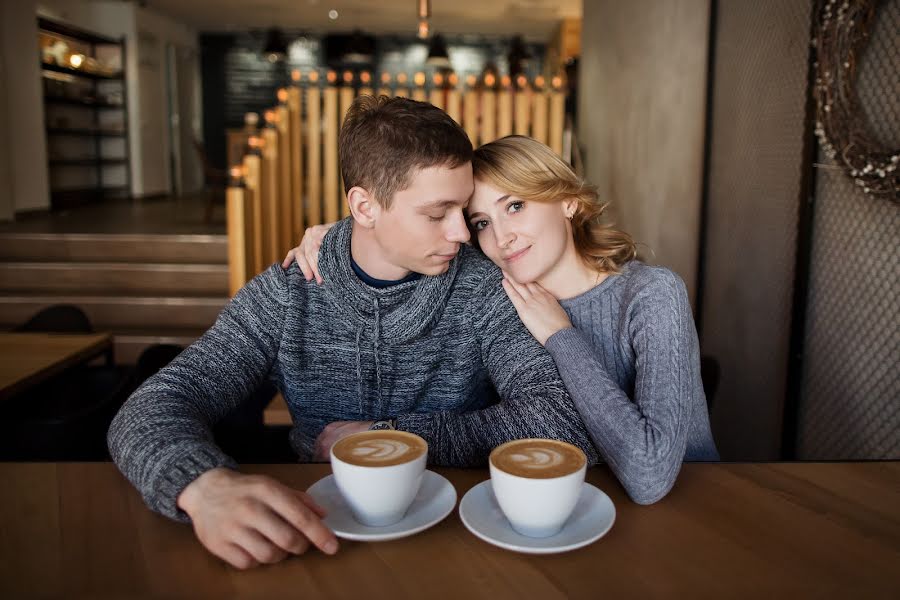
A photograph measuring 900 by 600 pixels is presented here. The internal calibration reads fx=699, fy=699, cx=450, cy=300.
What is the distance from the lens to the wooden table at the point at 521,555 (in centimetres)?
76

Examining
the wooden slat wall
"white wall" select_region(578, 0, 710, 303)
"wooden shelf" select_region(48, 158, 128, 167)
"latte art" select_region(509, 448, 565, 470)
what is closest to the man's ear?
"latte art" select_region(509, 448, 565, 470)

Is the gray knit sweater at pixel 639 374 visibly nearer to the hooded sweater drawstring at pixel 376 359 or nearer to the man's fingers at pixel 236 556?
the hooded sweater drawstring at pixel 376 359

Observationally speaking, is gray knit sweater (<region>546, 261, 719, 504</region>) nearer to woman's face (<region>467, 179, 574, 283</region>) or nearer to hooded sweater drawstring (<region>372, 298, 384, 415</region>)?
woman's face (<region>467, 179, 574, 283</region>)

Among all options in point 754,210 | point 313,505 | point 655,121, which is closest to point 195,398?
point 313,505

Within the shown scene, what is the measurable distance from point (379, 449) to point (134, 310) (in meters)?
4.94

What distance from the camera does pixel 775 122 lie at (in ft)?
8.89

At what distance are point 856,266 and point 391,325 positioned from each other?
1.68 metres

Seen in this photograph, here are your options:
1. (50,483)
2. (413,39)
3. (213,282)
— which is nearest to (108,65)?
(413,39)

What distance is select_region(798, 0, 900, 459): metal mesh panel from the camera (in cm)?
209

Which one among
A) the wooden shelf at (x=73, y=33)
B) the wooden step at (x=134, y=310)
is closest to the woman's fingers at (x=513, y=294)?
the wooden step at (x=134, y=310)

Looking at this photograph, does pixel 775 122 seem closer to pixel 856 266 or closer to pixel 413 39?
pixel 856 266

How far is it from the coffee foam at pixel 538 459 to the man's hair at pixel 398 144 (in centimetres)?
66

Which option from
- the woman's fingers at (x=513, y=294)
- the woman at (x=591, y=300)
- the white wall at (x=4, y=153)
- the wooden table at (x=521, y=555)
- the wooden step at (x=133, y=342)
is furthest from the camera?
the white wall at (x=4, y=153)

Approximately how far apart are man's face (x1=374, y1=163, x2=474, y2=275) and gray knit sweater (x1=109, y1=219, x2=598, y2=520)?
9 centimetres
